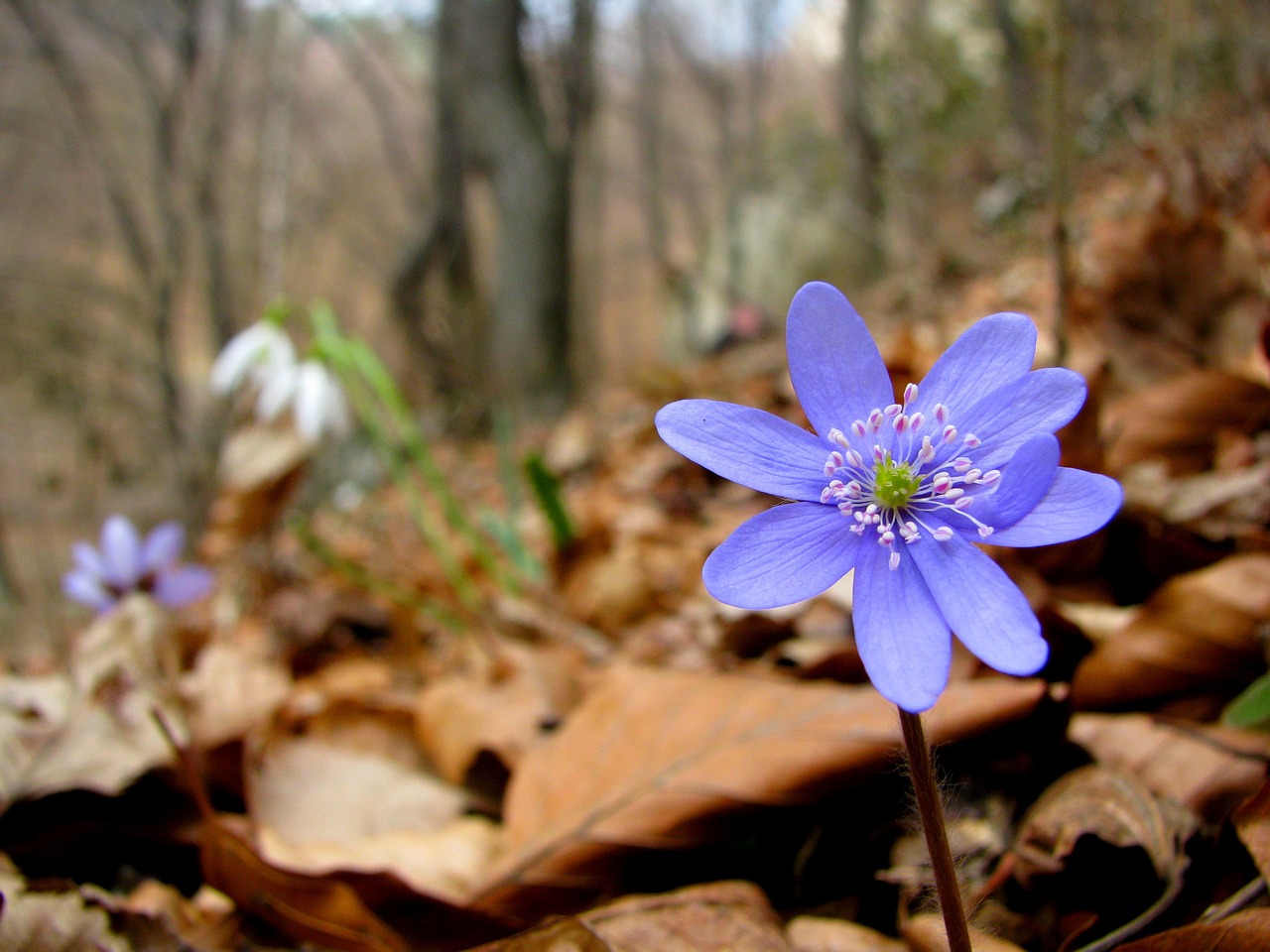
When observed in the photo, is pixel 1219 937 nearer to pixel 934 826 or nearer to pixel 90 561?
pixel 934 826

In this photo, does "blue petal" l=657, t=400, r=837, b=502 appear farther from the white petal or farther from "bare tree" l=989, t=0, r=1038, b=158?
"bare tree" l=989, t=0, r=1038, b=158

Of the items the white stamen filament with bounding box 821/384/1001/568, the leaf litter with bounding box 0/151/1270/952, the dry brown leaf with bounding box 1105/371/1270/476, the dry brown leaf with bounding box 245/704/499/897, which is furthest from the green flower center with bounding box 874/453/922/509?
the dry brown leaf with bounding box 1105/371/1270/476

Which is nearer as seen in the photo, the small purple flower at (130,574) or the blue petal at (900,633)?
the blue petal at (900,633)

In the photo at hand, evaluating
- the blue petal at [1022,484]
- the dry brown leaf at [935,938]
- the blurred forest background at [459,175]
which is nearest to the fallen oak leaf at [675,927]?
the dry brown leaf at [935,938]

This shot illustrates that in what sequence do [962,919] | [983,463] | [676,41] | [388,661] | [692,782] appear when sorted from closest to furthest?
[962,919]
[983,463]
[692,782]
[388,661]
[676,41]

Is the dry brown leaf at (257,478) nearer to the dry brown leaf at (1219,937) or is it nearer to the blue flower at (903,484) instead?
the blue flower at (903,484)

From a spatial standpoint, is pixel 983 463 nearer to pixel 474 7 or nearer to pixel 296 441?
pixel 296 441

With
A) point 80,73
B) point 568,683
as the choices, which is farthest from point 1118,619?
point 80,73
